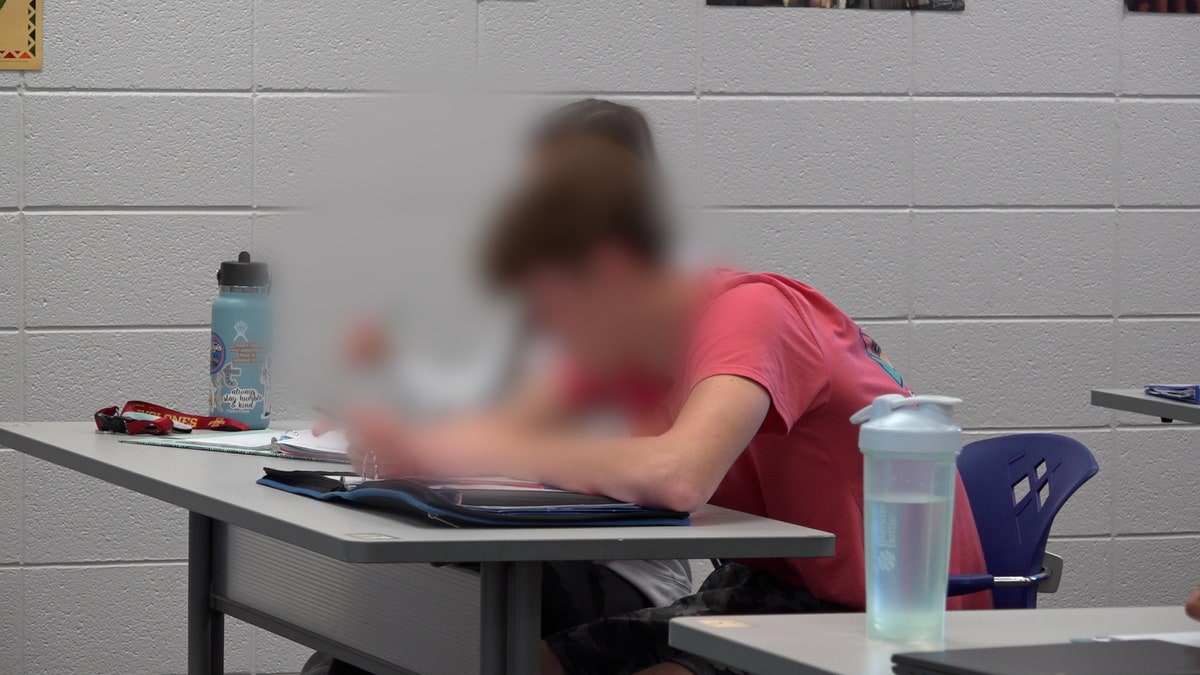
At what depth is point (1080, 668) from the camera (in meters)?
0.74

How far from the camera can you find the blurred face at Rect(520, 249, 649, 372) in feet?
3.74

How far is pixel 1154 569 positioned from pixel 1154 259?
672 millimetres

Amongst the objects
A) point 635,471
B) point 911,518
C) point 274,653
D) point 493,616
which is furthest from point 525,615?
point 274,653

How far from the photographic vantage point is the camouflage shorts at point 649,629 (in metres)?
1.37

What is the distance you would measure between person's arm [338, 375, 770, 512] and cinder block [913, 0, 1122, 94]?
1895 mm

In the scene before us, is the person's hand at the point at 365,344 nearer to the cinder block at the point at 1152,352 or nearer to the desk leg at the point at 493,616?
the desk leg at the point at 493,616

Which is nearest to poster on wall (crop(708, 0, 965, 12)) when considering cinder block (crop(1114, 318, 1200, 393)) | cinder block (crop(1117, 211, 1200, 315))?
cinder block (crop(1117, 211, 1200, 315))

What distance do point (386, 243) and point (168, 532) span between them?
189 centimetres

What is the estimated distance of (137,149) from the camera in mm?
2727

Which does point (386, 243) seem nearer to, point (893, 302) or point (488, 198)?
point (488, 198)

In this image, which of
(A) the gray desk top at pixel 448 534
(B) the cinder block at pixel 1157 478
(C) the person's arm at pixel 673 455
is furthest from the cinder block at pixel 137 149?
(B) the cinder block at pixel 1157 478

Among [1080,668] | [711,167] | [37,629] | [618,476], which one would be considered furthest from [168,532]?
[1080,668]

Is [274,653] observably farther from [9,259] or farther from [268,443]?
[268,443]

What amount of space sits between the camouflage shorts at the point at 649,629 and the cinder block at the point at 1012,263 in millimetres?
1656
